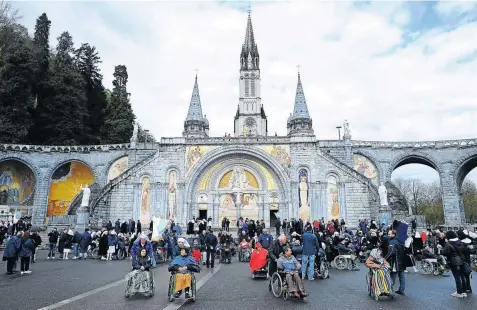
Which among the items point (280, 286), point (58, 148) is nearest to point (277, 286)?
point (280, 286)

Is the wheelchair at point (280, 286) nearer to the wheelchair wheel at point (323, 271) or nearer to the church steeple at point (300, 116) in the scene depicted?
the wheelchair wheel at point (323, 271)

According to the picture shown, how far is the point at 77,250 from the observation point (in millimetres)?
16484

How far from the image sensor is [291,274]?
738cm

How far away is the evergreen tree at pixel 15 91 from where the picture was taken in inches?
1291

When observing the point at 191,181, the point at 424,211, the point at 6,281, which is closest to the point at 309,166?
the point at 191,181

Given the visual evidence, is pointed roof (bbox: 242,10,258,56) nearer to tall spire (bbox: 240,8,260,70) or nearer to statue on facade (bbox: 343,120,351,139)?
tall spire (bbox: 240,8,260,70)

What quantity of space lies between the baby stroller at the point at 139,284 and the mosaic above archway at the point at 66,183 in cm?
2808

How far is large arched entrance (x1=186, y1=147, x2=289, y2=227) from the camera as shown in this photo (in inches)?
1161

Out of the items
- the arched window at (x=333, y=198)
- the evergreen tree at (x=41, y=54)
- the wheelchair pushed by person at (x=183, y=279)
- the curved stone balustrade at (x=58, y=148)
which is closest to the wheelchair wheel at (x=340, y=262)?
the wheelchair pushed by person at (x=183, y=279)

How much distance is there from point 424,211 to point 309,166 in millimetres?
32038

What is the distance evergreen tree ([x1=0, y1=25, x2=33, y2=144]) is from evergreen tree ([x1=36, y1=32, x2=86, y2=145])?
5.89 feet

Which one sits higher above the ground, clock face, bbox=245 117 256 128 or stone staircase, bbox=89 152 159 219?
clock face, bbox=245 117 256 128

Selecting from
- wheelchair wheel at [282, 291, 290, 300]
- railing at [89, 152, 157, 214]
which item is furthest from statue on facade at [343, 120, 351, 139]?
wheelchair wheel at [282, 291, 290, 300]

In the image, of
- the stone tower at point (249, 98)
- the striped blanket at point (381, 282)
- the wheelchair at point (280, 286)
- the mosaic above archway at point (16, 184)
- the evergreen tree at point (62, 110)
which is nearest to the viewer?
the striped blanket at point (381, 282)
